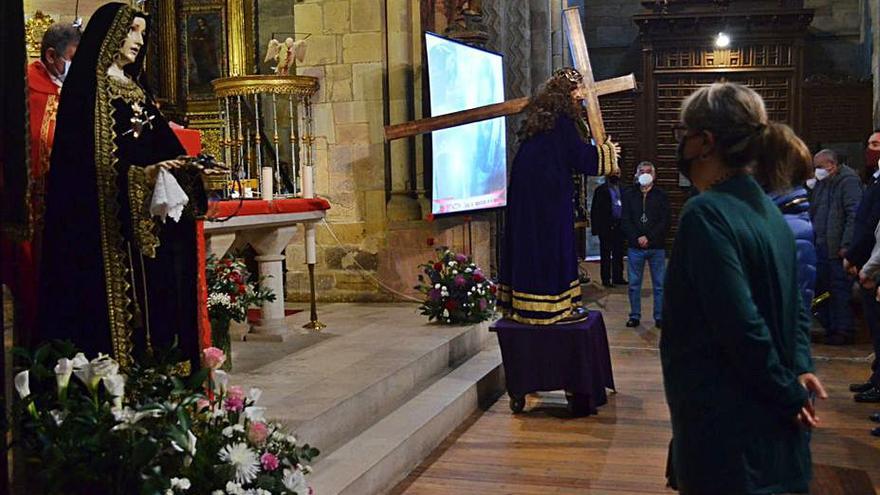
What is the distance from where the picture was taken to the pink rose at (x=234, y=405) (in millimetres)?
3143

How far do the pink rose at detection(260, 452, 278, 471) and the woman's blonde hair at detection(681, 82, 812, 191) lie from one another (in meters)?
1.67

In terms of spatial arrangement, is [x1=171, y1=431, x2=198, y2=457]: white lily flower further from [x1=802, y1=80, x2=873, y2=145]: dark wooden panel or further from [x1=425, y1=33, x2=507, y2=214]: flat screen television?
[x1=802, y1=80, x2=873, y2=145]: dark wooden panel

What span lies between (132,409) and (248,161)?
23.0 ft

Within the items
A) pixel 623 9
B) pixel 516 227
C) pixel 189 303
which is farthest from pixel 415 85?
pixel 623 9

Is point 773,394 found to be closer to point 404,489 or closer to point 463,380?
point 404,489

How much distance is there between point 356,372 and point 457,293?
2.03 meters

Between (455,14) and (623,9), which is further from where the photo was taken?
(623,9)

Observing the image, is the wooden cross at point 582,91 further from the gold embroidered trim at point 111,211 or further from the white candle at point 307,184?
the gold embroidered trim at point 111,211

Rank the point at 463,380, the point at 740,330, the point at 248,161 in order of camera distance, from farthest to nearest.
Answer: the point at 248,161 < the point at 463,380 < the point at 740,330

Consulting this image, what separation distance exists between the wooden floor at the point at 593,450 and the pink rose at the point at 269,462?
62.8 inches

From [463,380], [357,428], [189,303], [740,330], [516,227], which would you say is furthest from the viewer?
[463,380]

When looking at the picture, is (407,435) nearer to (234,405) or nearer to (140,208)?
(234,405)

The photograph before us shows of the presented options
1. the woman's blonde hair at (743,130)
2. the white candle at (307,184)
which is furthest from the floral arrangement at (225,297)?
the woman's blonde hair at (743,130)

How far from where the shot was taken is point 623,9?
17.4 meters
